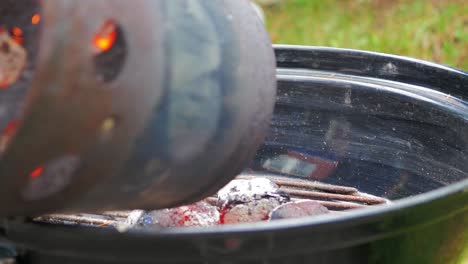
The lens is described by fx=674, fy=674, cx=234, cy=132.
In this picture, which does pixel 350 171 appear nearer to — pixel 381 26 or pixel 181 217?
pixel 181 217

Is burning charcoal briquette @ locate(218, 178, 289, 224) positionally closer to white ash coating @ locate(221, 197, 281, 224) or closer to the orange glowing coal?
white ash coating @ locate(221, 197, 281, 224)

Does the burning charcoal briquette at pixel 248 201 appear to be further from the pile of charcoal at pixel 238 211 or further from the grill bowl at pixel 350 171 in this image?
the grill bowl at pixel 350 171

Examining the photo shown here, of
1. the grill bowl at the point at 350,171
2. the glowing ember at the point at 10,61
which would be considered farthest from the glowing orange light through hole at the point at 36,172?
the glowing ember at the point at 10,61

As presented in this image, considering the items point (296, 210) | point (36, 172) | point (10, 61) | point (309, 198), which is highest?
point (10, 61)

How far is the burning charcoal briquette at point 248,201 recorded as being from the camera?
1.54 meters

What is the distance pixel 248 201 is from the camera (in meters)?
1.58

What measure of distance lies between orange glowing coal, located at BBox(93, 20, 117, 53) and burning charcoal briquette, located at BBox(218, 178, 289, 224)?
0.62 m

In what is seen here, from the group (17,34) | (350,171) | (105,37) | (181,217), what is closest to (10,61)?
(17,34)

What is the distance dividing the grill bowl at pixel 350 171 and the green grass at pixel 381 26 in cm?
151

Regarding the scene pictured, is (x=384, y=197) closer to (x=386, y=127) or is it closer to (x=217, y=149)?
(x=386, y=127)

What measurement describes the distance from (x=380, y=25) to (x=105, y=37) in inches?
118

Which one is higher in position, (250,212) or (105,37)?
(105,37)

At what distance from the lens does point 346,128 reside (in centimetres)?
194

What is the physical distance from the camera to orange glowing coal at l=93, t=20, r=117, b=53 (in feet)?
3.37
